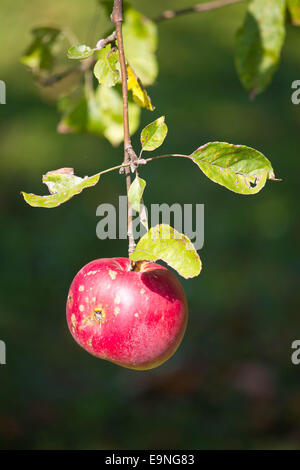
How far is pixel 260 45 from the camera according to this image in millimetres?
1369

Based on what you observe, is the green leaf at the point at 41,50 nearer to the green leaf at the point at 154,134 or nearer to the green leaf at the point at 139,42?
the green leaf at the point at 139,42

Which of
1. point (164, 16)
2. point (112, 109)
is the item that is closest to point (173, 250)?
point (112, 109)

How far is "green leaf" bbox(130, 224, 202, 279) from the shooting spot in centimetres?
83

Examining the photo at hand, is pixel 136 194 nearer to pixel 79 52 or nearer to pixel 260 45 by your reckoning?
pixel 79 52

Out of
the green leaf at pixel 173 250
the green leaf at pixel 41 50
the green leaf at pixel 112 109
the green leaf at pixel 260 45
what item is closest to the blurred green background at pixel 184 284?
the green leaf at pixel 41 50

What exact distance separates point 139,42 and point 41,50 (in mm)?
267

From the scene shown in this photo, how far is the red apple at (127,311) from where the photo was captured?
942 millimetres

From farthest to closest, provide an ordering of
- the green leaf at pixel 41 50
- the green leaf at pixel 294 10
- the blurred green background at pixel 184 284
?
the blurred green background at pixel 184 284 → the green leaf at pixel 41 50 → the green leaf at pixel 294 10

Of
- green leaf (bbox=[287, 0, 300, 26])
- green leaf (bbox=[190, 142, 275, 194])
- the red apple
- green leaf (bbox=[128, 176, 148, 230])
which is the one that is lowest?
the red apple

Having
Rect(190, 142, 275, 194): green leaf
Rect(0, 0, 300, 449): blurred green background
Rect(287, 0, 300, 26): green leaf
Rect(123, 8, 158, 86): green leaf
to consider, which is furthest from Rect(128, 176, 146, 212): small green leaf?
Rect(0, 0, 300, 449): blurred green background

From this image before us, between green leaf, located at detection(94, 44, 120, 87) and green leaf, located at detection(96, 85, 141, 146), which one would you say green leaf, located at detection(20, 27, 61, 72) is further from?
green leaf, located at detection(94, 44, 120, 87)

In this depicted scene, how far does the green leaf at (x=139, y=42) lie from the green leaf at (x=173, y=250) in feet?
2.33

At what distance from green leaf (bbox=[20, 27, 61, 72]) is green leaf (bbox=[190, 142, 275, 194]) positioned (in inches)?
32.0

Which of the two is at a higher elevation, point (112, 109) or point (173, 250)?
point (112, 109)
